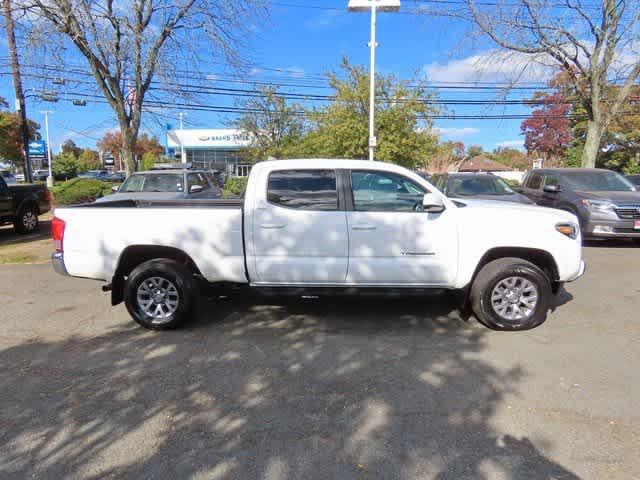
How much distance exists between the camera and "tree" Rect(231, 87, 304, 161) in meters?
28.1

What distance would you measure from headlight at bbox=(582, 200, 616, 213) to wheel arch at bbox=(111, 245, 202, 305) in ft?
27.5

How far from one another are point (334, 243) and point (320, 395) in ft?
5.33

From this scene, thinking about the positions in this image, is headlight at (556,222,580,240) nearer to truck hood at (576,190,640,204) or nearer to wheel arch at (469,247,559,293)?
wheel arch at (469,247,559,293)

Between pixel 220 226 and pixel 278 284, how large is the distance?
86cm

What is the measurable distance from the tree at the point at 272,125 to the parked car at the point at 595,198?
18.8m

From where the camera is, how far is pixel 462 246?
4.51m

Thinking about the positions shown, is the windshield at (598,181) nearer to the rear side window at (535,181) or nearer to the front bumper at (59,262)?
the rear side window at (535,181)

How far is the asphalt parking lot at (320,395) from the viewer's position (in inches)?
103

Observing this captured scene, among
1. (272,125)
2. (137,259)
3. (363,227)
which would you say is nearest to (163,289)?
(137,259)

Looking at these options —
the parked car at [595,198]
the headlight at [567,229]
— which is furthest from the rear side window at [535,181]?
the headlight at [567,229]

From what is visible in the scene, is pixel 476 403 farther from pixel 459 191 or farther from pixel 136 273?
pixel 459 191

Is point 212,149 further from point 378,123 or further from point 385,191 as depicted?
point 385,191

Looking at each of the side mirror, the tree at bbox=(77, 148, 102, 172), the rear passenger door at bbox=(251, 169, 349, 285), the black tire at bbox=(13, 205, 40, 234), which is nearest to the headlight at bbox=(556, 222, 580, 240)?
the side mirror

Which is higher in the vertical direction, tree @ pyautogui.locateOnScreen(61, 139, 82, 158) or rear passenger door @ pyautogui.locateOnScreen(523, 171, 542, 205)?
tree @ pyautogui.locateOnScreen(61, 139, 82, 158)
